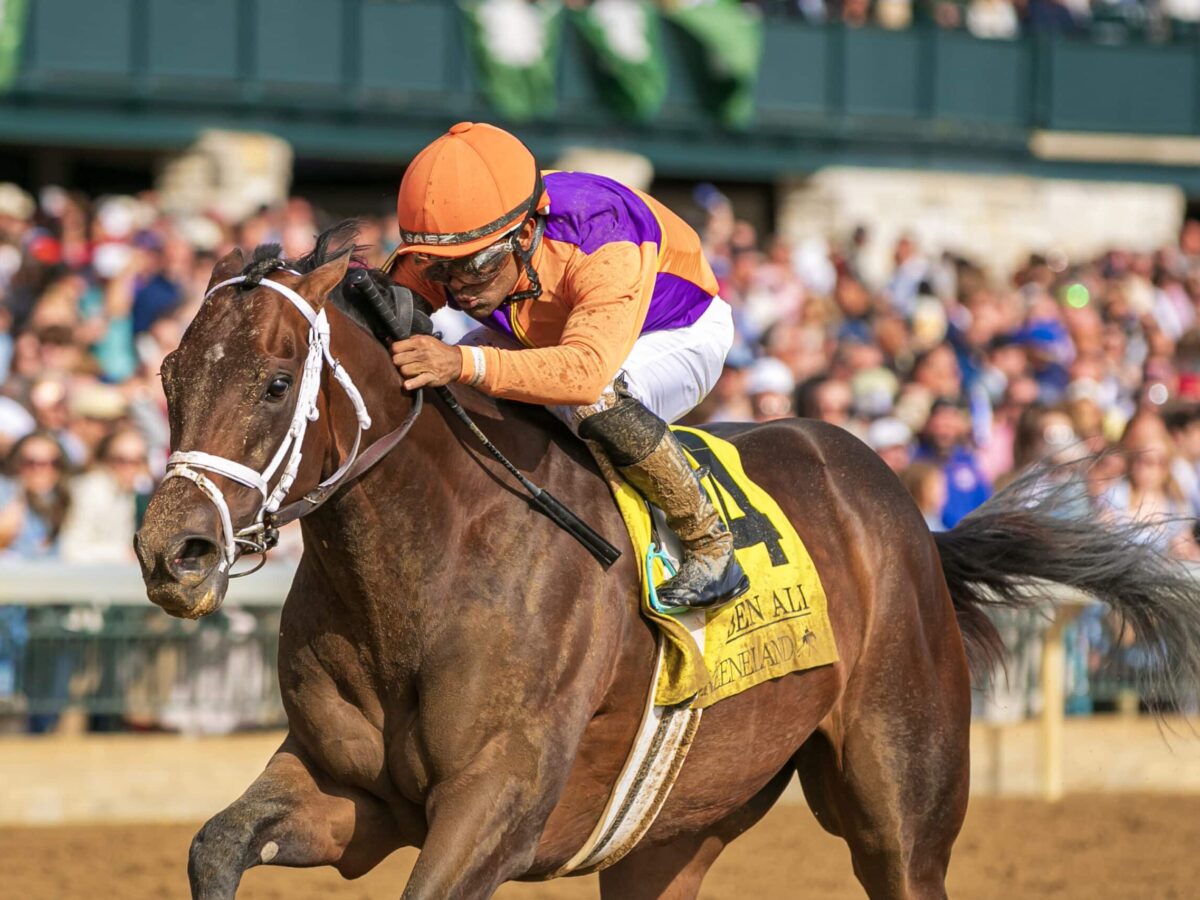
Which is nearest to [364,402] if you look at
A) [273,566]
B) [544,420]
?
[544,420]

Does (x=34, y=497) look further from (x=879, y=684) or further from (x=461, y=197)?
(x=461, y=197)

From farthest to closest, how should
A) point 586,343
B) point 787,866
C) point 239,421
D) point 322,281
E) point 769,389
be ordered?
point 769,389
point 787,866
point 586,343
point 322,281
point 239,421

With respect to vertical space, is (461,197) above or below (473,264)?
above

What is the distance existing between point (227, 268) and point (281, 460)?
1.44 ft

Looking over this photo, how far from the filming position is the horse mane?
3855mm

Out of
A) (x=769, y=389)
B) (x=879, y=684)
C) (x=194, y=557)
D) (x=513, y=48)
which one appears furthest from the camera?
(x=513, y=48)

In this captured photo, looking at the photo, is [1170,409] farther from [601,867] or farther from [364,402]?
[364,402]

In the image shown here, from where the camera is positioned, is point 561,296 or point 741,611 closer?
point 561,296

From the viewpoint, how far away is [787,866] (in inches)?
297

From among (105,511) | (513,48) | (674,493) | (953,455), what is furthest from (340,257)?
(513,48)

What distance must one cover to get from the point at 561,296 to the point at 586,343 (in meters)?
0.24

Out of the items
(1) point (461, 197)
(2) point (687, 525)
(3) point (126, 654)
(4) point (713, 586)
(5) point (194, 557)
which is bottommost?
(3) point (126, 654)

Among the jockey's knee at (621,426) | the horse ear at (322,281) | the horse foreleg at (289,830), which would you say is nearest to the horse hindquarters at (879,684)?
the jockey's knee at (621,426)

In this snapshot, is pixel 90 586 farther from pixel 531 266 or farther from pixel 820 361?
pixel 820 361
